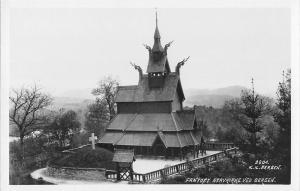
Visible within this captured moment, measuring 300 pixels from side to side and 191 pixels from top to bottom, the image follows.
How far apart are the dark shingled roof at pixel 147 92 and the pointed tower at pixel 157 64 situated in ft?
1.51

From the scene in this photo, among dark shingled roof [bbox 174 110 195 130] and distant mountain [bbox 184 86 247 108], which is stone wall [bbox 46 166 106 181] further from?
distant mountain [bbox 184 86 247 108]

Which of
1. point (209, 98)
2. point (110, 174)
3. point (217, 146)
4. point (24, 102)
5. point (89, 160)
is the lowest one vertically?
point (110, 174)

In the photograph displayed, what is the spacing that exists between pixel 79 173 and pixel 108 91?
58.1 feet

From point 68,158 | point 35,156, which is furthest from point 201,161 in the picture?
point 35,156

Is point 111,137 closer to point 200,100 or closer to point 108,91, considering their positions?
point 108,91

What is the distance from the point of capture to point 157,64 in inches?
1404

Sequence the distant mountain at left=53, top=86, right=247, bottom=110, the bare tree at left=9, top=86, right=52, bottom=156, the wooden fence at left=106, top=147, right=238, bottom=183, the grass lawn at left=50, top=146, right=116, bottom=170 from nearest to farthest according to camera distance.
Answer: the wooden fence at left=106, top=147, right=238, bottom=183 < the grass lawn at left=50, top=146, right=116, bottom=170 < the bare tree at left=9, top=86, right=52, bottom=156 < the distant mountain at left=53, top=86, right=247, bottom=110

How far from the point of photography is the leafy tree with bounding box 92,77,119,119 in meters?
43.2

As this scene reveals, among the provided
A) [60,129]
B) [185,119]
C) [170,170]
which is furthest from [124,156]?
[60,129]

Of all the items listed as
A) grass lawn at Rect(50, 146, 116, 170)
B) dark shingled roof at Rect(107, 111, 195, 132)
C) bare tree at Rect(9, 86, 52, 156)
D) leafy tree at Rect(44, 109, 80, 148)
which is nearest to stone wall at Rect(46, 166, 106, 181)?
grass lawn at Rect(50, 146, 116, 170)

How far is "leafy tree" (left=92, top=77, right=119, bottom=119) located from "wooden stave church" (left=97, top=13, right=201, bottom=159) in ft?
19.1

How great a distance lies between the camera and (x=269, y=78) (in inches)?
1150
